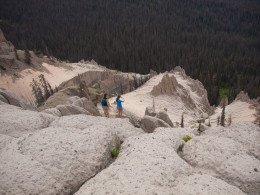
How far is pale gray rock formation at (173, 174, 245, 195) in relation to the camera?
412 cm

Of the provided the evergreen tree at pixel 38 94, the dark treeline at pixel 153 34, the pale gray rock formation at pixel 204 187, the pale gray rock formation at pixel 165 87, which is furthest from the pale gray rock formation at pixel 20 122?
the dark treeline at pixel 153 34

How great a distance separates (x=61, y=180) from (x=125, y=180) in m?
1.56

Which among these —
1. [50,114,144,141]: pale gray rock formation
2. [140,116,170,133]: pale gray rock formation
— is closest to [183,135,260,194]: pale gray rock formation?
[50,114,144,141]: pale gray rock formation

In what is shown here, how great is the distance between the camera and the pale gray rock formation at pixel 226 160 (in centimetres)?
454

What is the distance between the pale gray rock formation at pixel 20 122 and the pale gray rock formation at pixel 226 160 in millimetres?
5397

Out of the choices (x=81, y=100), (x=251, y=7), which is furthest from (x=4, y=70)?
(x=251, y=7)

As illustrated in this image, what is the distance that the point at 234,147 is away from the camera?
18.7 feet

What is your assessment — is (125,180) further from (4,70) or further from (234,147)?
Answer: (4,70)

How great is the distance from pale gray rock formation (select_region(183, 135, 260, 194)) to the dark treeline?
4754 cm

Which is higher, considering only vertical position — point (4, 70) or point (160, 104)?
point (4, 70)

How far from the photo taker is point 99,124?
23.6ft

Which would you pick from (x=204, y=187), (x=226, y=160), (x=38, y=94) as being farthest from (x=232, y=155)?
(x=38, y=94)

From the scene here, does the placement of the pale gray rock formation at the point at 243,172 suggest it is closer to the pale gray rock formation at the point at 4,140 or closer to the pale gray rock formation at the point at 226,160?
the pale gray rock formation at the point at 226,160

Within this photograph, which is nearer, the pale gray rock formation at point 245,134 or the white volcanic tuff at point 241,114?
the pale gray rock formation at point 245,134
